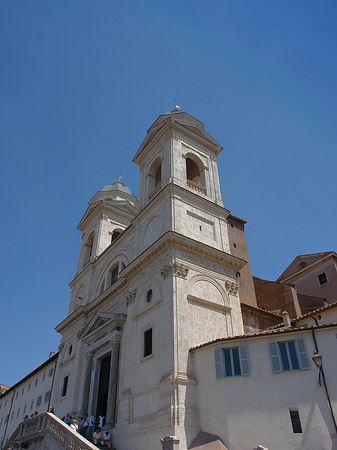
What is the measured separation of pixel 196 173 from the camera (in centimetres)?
2736

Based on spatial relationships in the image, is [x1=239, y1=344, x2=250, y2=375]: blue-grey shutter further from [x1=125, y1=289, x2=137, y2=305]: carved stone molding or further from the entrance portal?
the entrance portal

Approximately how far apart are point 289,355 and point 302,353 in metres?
0.45

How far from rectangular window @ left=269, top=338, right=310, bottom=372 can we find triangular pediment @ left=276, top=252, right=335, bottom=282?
61.2 ft

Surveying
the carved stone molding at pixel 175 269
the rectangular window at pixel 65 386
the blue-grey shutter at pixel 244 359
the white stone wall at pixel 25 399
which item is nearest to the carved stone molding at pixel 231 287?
the carved stone molding at pixel 175 269

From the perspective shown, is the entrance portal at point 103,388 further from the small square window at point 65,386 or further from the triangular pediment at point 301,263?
the triangular pediment at point 301,263

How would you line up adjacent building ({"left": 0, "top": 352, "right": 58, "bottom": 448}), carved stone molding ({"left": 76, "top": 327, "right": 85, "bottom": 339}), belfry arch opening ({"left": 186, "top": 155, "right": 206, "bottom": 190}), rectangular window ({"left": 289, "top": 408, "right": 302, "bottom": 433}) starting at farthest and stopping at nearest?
adjacent building ({"left": 0, "top": 352, "right": 58, "bottom": 448})
belfry arch opening ({"left": 186, "top": 155, "right": 206, "bottom": 190})
carved stone molding ({"left": 76, "top": 327, "right": 85, "bottom": 339})
rectangular window ({"left": 289, "top": 408, "right": 302, "bottom": 433})

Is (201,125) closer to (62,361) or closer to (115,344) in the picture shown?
(115,344)

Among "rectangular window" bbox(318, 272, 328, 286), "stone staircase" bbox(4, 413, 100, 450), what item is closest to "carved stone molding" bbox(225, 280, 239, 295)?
"stone staircase" bbox(4, 413, 100, 450)

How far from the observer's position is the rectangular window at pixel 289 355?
12984mm

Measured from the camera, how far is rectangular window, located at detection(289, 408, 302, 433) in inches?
475

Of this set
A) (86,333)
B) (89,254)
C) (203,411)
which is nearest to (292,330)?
(203,411)

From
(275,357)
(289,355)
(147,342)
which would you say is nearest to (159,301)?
(147,342)

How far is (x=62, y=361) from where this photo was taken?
85.2ft

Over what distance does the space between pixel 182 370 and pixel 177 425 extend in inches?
80.5
